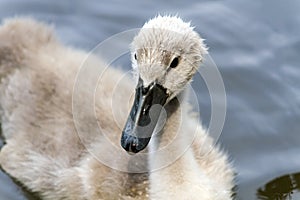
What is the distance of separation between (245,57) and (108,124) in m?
1.68

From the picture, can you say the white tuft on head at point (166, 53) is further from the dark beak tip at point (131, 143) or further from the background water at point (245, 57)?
the background water at point (245, 57)

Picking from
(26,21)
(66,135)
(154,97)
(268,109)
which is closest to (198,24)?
(268,109)

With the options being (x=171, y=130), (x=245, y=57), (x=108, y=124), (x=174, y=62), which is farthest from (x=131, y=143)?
(x=245, y=57)

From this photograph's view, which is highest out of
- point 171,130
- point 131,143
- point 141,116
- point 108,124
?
point 108,124

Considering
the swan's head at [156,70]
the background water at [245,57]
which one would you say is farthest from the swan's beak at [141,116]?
the background water at [245,57]

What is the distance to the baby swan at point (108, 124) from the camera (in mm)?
4129

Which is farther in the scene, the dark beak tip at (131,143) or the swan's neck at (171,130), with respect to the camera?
the swan's neck at (171,130)

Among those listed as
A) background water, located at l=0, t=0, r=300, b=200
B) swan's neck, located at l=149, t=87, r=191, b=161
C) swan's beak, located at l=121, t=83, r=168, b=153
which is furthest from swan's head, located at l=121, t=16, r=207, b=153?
background water, located at l=0, t=0, r=300, b=200

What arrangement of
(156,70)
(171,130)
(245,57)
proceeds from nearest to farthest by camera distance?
(156,70) → (171,130) → (245,57)

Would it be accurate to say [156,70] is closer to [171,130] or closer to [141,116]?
[141,116]

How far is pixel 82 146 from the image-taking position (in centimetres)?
476

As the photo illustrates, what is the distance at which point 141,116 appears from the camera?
406 cm

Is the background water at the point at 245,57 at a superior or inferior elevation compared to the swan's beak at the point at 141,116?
superior

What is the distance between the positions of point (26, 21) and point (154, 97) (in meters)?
1.64
